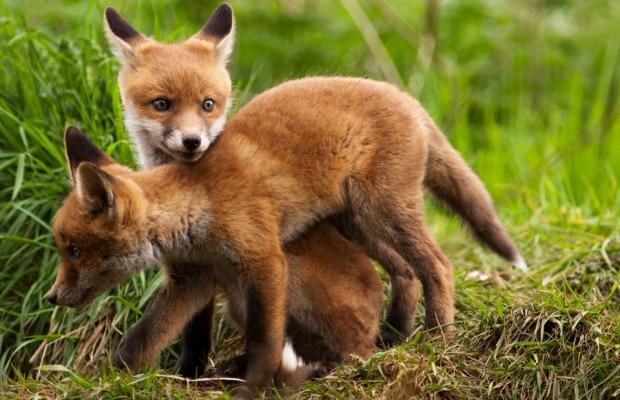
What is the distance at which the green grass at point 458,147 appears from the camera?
468 cm

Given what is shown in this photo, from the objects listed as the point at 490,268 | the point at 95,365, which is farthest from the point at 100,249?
the point at 490,268

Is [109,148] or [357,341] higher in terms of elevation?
[109,148]

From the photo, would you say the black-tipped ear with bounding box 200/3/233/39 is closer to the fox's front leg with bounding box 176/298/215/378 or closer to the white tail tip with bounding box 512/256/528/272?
the fox's front leg with bounding box 176/298/215/378

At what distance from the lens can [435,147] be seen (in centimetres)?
583

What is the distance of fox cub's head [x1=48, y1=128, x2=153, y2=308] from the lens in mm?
4684

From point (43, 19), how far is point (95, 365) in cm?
385

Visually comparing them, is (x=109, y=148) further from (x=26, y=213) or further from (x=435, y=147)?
(x=435, y=147)

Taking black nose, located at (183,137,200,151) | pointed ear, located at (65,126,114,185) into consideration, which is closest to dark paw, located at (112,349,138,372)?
pointed ear, located at (65,126,114,185)

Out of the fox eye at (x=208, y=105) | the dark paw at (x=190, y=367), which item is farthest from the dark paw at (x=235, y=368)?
the fox eye at (x=208, y=105)

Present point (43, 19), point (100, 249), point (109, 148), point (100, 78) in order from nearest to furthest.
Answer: point (100, 249) → point (109, 148) → point (100, 78) → point (43, 19)

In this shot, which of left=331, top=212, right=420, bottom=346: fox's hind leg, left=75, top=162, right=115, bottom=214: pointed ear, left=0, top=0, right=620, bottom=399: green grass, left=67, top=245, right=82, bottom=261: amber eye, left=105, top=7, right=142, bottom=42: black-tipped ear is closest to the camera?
left=75, top=162, right=115, bottom=214: pointed ear

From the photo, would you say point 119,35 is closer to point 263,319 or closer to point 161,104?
point 161,104

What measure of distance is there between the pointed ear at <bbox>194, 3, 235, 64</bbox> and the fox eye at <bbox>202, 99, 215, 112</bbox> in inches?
17.0

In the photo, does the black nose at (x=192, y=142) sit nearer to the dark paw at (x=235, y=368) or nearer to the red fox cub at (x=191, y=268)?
the red fox cub at (x=191, y=268)
